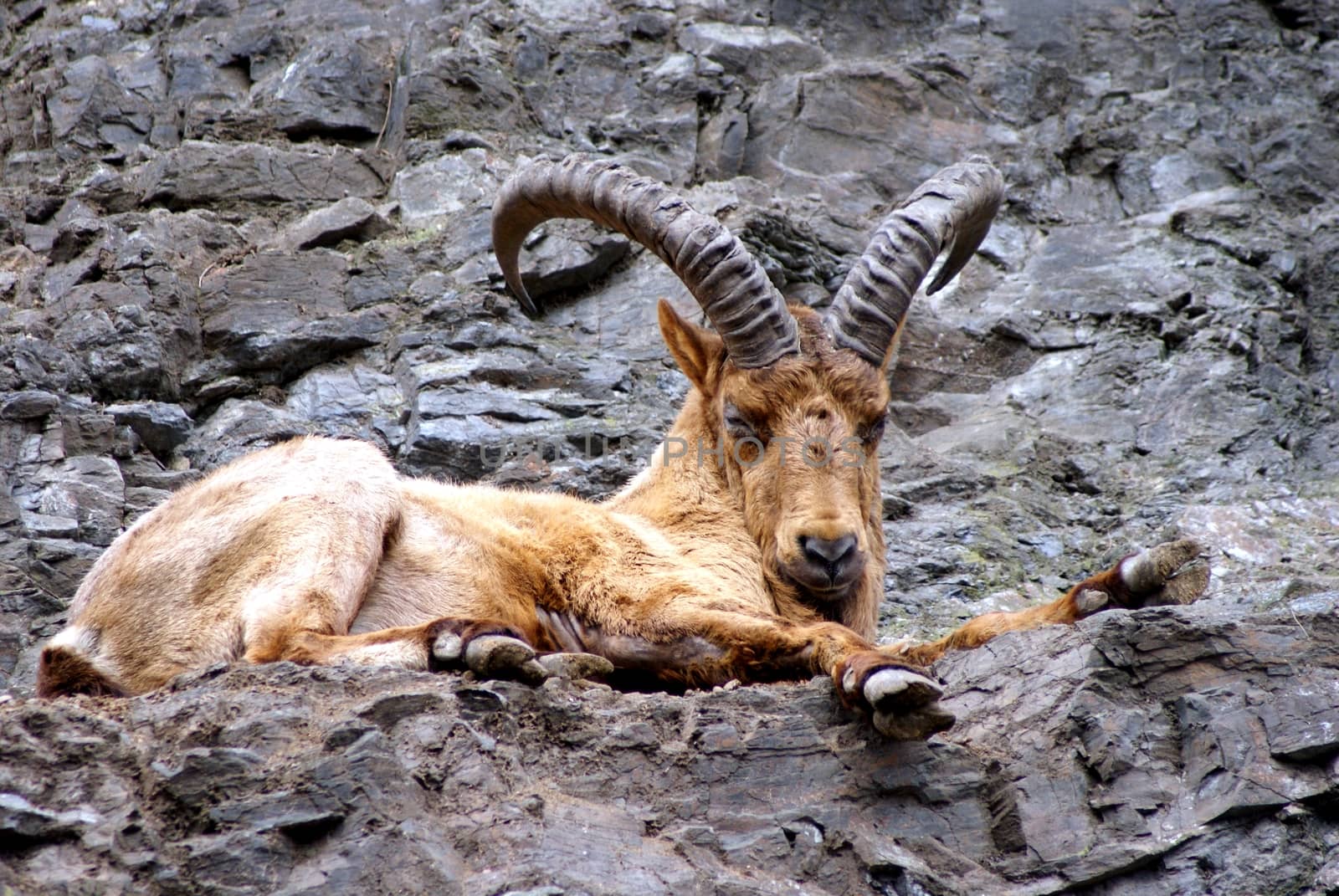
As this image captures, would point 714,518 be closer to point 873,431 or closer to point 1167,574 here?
point 873,431

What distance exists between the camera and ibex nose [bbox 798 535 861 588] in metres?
7.96

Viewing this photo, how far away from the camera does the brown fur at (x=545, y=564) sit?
7098mm

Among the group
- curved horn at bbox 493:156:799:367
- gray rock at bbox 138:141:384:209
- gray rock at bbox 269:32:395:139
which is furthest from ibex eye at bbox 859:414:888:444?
gray rock at bbox 269:32:395:139

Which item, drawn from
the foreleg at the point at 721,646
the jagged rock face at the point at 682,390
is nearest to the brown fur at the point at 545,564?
the foreleg at the point at 721,646

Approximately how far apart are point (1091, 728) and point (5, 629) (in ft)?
22.9

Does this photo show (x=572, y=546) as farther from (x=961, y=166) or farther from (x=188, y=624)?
(x=961, y=166)

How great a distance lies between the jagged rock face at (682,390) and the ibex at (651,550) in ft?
1.66

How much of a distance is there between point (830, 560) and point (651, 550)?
41.2 inches

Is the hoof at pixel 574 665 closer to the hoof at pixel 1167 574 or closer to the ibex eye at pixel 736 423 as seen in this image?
the ibex eye at pixel 736 423

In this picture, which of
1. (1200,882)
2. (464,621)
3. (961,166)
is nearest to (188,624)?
(464,621)

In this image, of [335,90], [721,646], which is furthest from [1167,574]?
[335,90]

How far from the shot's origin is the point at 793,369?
346 inches

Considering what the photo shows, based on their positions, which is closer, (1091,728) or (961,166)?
(1091,728)

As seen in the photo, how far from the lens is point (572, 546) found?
8.10 m
